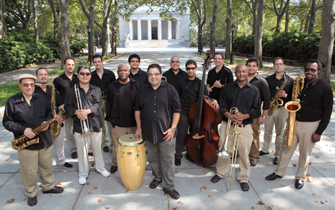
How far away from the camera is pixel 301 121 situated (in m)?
4.07

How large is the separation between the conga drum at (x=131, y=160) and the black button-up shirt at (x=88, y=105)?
0.67m

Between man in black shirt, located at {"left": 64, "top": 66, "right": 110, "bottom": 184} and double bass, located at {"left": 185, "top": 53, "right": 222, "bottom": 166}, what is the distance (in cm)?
178

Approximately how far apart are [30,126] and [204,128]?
9.47 ft

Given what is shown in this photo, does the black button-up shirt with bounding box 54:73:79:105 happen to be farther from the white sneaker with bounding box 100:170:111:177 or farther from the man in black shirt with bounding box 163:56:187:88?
the man in black shirt with bounding box 163:56:187:88

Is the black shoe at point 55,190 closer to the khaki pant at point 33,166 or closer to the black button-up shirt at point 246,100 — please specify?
the khaki pant at point 33,166

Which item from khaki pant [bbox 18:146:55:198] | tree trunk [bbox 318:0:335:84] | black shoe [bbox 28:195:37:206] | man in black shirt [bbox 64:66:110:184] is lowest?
black shoe [bbox 28:195:37:206]

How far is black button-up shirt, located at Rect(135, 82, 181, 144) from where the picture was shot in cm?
372

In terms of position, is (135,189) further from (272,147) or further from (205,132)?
(272,147)

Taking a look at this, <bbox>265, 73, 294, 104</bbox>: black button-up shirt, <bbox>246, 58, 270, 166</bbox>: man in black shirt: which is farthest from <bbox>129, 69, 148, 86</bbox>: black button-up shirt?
<bbox>265, 73, 294, 104</bbox>: black button-up shirt

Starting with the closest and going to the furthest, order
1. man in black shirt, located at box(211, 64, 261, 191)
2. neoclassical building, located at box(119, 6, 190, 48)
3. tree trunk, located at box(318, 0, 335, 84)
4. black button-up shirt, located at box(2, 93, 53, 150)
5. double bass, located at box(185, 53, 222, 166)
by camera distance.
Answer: black button-up shirt, located at box(2, 93, 53, 150) → man in black shirt, located at box(211, 64, 261, 191) → double bass, located at box(185, 53, 222, 166) → tree trunk, located at box(318, 0, 335, 84) → neoclassical building, located at box(119, 6, 190, 48)

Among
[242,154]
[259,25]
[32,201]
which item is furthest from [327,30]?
[32,201]

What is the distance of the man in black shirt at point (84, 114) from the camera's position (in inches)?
160

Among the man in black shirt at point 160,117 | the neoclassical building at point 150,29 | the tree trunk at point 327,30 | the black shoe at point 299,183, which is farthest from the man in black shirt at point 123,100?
the neoclassical building at point 150,29

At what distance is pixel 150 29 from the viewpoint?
5762 cm
